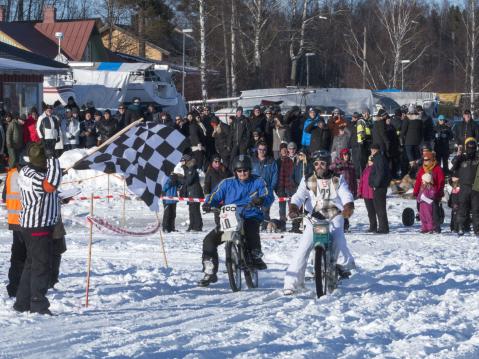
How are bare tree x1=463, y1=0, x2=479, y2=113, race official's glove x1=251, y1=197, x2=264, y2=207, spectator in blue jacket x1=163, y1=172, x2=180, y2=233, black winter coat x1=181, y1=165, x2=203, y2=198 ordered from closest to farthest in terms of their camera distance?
race official's glove x1=251, y1=197, x2=264, y2=207 < spectator in blue jacket x1=163, y1=172, x2=180, y2=233 < black winter coat x1=181, y1=165, x2=203, y2=198 < bare tree x1=463, y1=0, x2=479, y2=113

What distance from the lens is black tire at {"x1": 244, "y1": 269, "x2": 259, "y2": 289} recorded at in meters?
11.7

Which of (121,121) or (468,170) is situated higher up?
(121,121)

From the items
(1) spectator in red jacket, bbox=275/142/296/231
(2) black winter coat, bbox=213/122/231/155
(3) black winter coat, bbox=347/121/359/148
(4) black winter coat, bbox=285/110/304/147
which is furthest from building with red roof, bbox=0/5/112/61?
(1) spectator in red jacket, bbox=275/142/296/231

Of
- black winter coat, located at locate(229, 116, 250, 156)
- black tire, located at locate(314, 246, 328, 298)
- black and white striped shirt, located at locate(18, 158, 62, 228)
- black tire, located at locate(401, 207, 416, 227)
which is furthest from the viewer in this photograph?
black winter coat, located at locate(229, 116, 250, 156)

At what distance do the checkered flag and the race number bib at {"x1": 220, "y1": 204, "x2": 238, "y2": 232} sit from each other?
1180 millimetres

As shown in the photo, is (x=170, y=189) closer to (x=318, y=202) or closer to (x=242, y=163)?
(x=242, y=163)

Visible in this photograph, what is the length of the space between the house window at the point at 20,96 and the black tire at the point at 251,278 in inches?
835

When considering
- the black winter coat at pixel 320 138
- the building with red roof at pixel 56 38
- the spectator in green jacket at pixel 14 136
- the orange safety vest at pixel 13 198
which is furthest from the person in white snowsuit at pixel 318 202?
the building with red roof at pixel 56 38

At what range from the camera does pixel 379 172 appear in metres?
18.2

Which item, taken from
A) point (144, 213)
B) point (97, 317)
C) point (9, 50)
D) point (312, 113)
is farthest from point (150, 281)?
point (9, 50)

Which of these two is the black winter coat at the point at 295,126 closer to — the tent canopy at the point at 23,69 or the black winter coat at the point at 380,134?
the black winter coat at the point at 380,134

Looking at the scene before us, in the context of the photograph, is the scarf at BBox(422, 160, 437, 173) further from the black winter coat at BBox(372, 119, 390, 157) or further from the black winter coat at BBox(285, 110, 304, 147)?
the black winter coat at BBox(285, 110, 304, 147)

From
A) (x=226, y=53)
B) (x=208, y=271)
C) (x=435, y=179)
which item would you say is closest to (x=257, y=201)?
(x=208, y=271)

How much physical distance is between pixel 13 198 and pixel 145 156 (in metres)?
2.14
